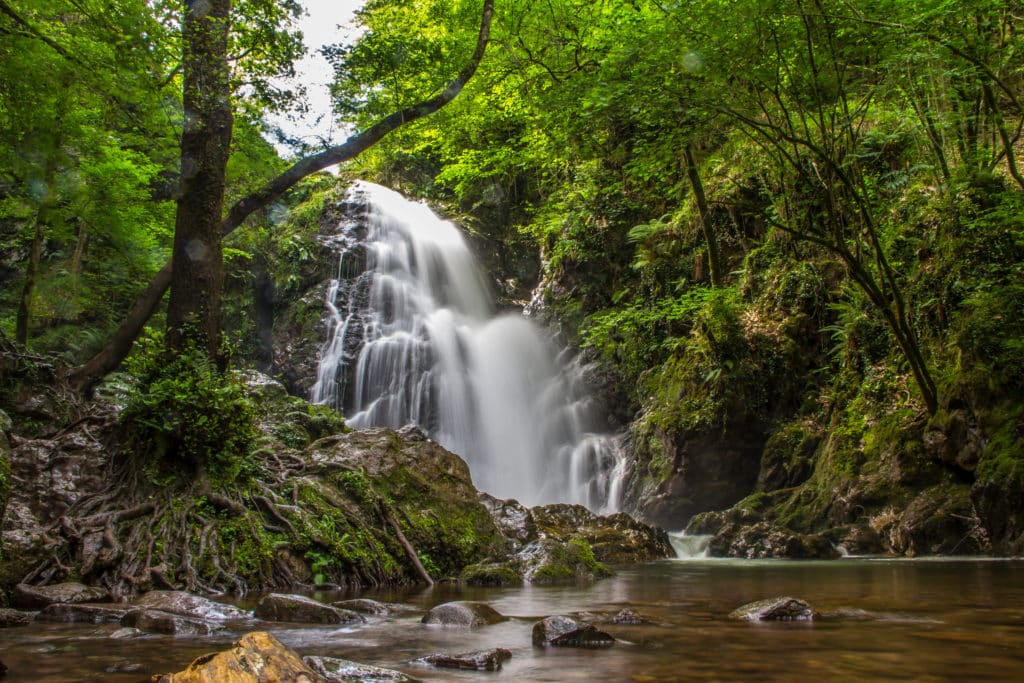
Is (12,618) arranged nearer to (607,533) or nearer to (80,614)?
(80,614)

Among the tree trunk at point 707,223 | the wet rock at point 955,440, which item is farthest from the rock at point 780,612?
the tree trunk at point 707,223

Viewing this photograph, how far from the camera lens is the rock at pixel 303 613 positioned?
4828 mm

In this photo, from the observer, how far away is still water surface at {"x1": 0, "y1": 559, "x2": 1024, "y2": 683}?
3.25 meters

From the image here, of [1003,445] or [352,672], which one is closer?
[352,672]

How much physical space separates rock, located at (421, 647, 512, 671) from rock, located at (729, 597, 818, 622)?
74.3 inches

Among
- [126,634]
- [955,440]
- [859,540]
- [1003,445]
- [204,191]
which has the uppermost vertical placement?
[204,191]

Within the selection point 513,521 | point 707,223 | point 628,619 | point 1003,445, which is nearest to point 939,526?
point 1003,445

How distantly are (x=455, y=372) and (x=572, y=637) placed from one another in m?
17.2

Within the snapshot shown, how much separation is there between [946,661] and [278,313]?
23520 millimetres

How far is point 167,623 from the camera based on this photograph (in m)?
4.40

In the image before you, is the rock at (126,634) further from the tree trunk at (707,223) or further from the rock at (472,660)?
the tree trunk at (707,223)

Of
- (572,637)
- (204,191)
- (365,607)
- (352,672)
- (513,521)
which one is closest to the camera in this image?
(352,672)

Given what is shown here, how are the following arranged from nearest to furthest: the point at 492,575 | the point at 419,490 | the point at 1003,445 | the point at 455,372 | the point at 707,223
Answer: the point at 492,575, the point at 419,490, the point at 1003,445, the point at 707,223, the point at 455,372

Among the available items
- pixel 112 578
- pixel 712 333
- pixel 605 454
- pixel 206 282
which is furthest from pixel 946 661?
pixel 605 454
